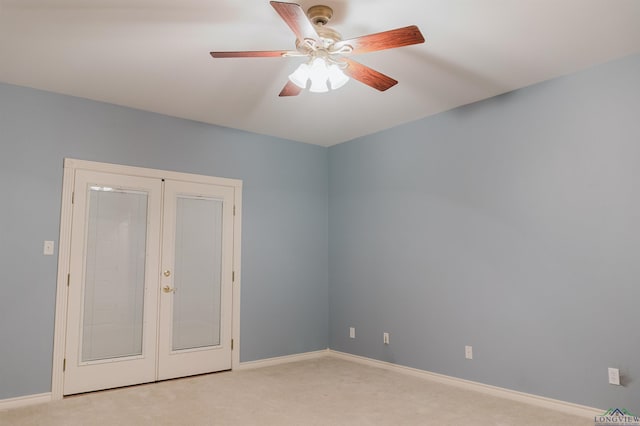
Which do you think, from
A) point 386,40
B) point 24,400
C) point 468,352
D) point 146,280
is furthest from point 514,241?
point 24,400

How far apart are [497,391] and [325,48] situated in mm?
3228

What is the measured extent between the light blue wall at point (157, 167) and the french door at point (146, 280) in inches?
7.7

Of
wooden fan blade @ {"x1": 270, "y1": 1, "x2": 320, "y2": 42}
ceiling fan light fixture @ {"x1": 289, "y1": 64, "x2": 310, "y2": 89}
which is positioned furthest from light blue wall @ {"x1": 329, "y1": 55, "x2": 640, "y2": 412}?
wooden fan blade @ {"x1": 270, "y1": 1, "x2": 320, "y2": 42}

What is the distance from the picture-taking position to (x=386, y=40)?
2.39m

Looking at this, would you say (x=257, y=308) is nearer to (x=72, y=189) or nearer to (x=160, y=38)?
(x=72, y=189)

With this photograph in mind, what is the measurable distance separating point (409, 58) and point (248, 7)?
1318 millimetres

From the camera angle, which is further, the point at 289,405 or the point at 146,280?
the point at 146,280

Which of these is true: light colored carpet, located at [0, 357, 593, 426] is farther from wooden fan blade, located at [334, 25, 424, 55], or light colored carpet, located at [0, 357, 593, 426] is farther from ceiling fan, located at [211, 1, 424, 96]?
wooden fan blade, located at [334, 25, 424, 55]

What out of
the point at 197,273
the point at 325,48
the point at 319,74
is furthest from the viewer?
the point at 197,273

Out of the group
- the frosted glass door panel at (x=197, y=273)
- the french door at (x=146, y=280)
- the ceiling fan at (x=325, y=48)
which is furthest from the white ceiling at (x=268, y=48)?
the frosted glass door panel at (x=197, y=273)

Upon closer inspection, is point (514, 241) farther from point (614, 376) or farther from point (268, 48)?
point (268, 48)

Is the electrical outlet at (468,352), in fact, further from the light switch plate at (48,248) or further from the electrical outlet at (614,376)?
the light switch plate at (48,248)

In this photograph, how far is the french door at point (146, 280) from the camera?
402cm

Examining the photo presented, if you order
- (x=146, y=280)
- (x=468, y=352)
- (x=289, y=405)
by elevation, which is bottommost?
(x=289, y=405)
